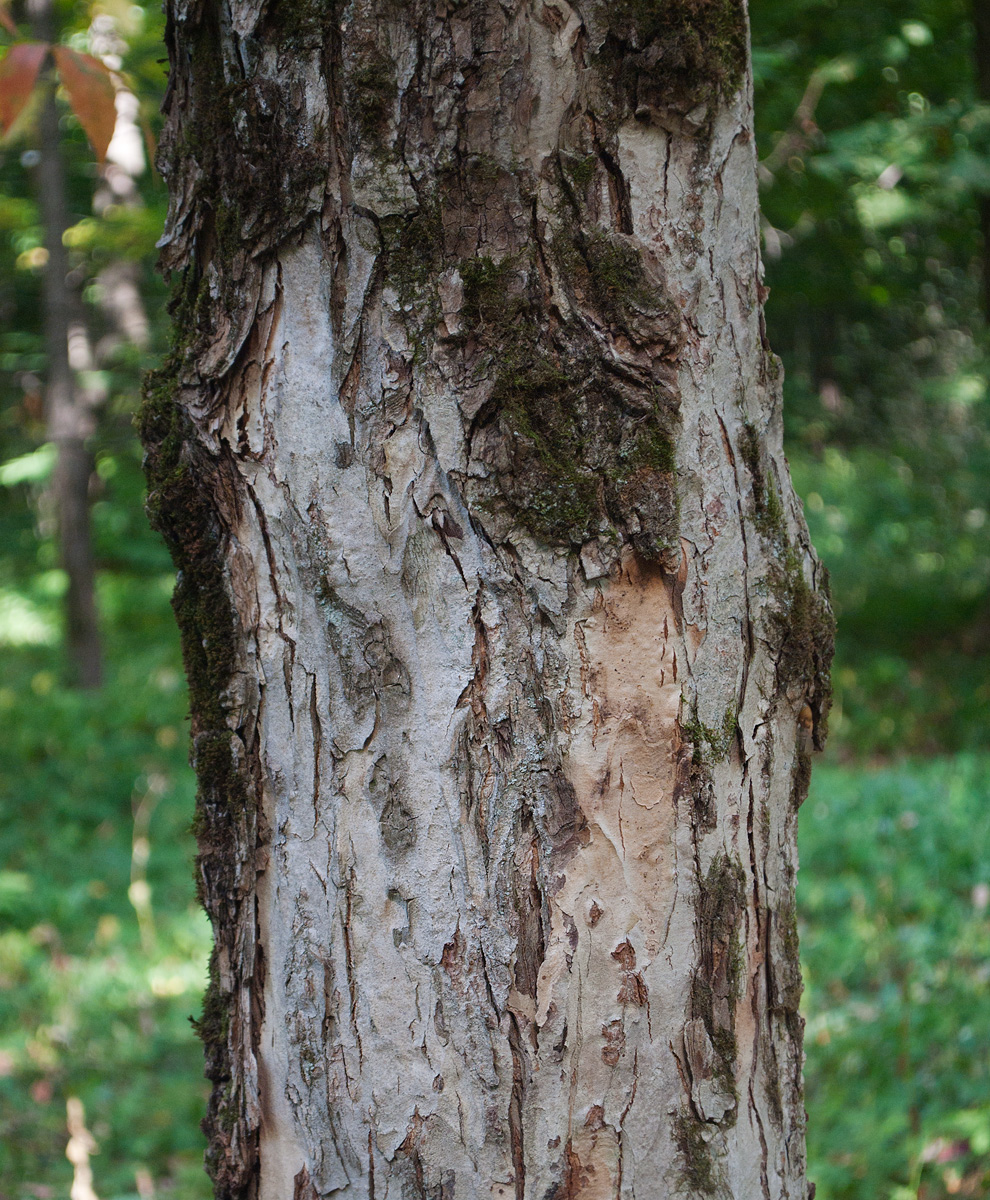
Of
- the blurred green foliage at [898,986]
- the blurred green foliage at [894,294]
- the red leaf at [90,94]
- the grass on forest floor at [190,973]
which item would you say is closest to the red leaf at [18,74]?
the red leaf at [90,94]

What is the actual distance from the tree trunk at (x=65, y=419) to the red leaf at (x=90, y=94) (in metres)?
6.34

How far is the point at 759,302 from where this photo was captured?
3.79 feet

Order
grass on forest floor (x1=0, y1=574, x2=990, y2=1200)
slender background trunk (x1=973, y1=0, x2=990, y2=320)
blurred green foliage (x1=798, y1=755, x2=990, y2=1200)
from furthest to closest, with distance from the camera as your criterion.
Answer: slender background trunk (x1=973, y1=0, x2=990, y2=320)
grass on forest floor (x1=0, y1=574, x2=990, y2=1200)
blurred green foliage (x1=798, y1=755, x2=990, y2=1200)

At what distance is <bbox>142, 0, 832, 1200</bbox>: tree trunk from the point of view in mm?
1026

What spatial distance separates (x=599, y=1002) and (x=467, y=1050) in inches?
6.0

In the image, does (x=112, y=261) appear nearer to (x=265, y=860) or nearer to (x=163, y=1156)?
(x=163, y=1156)

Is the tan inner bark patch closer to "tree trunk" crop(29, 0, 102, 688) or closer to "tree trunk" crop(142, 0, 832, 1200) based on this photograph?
"tree trunk" crop(142, 0, 832, 1200)

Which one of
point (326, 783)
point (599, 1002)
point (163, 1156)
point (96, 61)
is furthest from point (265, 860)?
point (163, 1156)

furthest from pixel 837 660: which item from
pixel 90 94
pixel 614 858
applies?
pixel 614 858

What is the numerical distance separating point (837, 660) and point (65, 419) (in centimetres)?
670

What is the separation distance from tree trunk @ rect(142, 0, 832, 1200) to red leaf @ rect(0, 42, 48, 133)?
688 mm

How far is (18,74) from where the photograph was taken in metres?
1.65

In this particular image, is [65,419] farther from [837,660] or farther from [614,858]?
[614,858]

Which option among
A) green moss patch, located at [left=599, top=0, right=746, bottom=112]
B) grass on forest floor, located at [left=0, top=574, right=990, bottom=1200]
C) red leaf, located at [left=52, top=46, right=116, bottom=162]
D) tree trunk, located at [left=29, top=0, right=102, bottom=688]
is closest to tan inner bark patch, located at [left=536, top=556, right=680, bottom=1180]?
green moss patch, located at [left=599, top=0, right=746, bottom=112]
